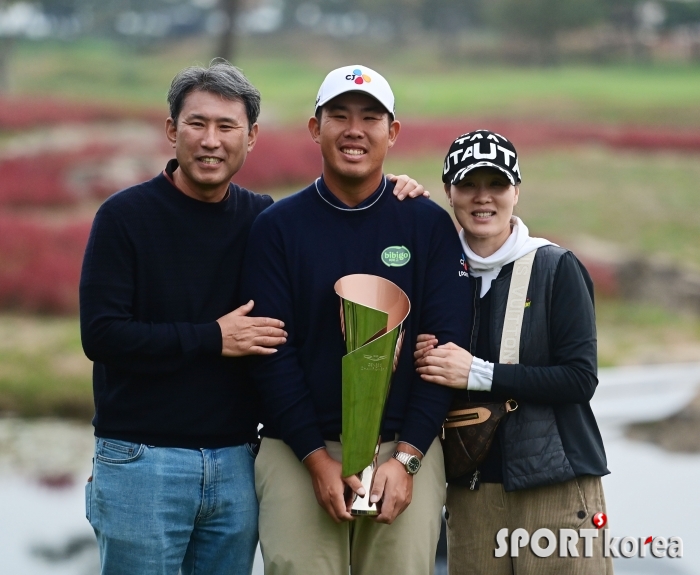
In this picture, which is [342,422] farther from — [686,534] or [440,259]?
[686,534]

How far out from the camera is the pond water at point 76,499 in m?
7.75

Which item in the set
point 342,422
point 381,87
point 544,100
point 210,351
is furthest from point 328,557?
point 544,100

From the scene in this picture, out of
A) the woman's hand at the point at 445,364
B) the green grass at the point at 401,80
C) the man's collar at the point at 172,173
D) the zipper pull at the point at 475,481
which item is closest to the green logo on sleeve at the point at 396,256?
the woman's hand at the point at 445,364

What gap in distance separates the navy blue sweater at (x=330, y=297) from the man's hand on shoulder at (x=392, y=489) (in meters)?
0.08

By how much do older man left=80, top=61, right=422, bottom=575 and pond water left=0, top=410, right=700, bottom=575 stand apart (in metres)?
5.15

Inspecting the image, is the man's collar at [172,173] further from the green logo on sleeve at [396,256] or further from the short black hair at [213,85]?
the green logo on sleeve at [396,256]

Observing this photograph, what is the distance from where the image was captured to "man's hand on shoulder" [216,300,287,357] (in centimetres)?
270

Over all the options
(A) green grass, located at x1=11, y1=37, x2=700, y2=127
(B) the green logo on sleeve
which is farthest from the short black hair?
(A) green grass, located at x1=11, y1=37, x2=700, y2=127

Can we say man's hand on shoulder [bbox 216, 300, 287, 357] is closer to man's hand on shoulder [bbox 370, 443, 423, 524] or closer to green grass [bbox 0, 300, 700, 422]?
man's hand on shoulder [bbox 370, 443, 423, 524]

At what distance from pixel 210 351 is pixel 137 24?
13.7 metres

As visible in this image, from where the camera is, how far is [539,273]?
278 centimetres

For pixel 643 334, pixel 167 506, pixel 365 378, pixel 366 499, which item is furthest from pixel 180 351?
pixel 643 334

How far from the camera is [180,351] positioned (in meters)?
2.75

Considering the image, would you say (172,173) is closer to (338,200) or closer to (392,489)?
(338,200)
